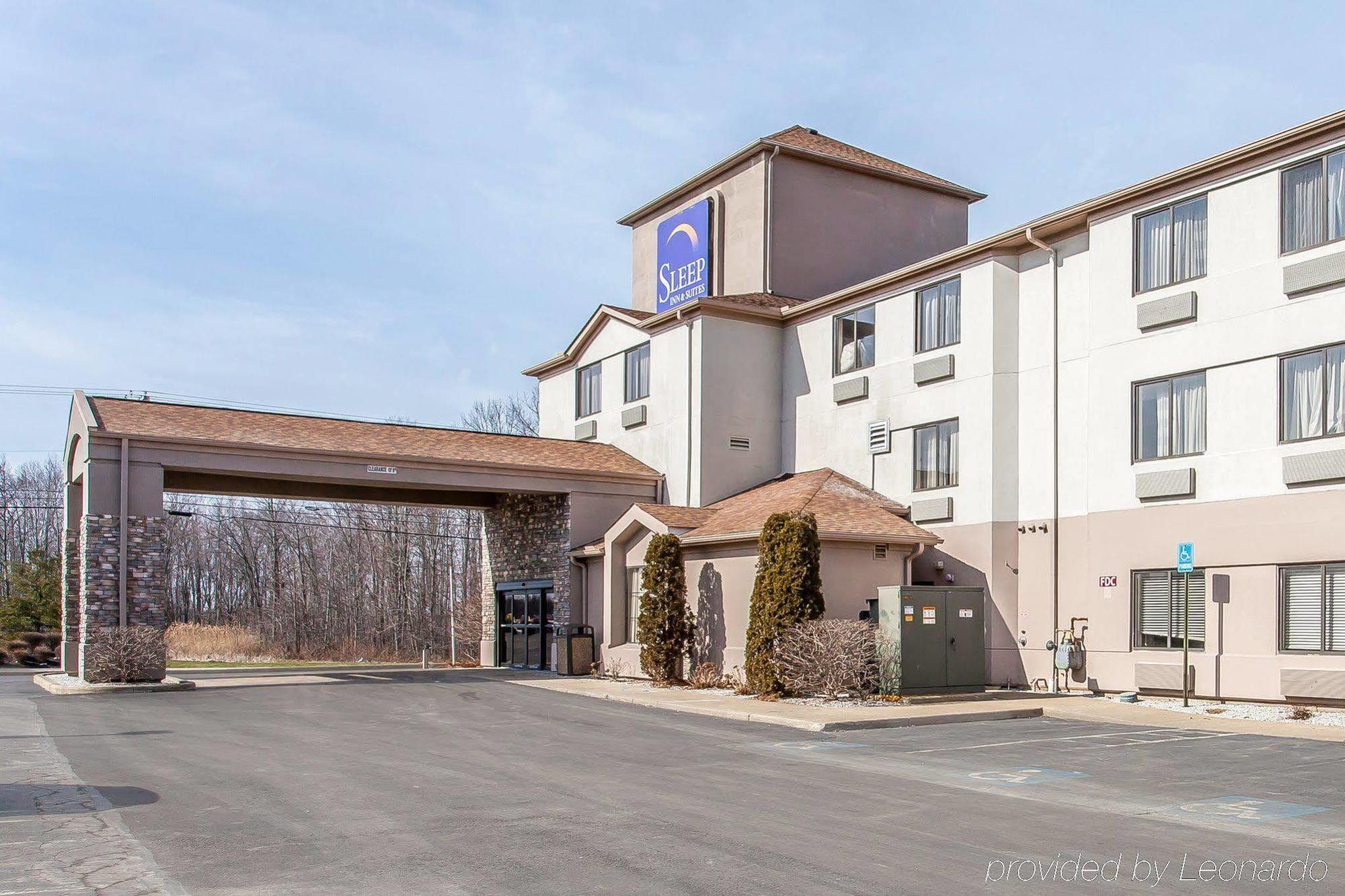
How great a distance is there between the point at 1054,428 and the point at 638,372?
11600 millimetres

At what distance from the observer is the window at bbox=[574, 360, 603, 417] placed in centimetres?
3242

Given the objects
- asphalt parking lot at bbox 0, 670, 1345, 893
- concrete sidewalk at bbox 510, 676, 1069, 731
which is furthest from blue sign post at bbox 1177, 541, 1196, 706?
asphalt parking lot at bbox 0, 670, 1345, 893

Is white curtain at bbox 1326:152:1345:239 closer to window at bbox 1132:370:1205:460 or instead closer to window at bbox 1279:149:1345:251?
window at bbox 1279:149:1345:251

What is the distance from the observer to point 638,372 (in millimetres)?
30562

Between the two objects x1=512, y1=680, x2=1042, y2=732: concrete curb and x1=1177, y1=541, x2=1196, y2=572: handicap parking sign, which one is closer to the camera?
x1=512, y1=680, x2=1042, y2=732: concrete curb

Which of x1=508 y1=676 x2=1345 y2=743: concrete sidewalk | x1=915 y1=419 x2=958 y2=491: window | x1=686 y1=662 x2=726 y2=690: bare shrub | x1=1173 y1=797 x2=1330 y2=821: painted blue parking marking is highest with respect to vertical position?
x1=915 y1=419 x2=958 y2=491: window

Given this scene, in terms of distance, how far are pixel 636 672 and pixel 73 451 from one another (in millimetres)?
13362

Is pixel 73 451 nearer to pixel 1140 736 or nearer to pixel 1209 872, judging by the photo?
pixel 1140 736

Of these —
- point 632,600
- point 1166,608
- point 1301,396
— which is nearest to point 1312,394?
point 1301,396

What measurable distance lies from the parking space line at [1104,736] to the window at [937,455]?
27.1 feet

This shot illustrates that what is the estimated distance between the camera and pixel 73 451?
87.0 feet

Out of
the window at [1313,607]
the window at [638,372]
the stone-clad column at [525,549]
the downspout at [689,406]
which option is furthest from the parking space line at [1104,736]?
the window at [638,372]

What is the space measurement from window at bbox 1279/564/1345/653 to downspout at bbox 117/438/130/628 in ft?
66.9

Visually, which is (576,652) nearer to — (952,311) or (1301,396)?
(952,311)
